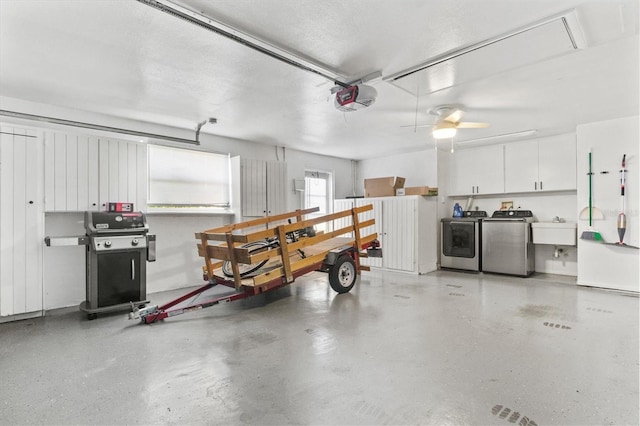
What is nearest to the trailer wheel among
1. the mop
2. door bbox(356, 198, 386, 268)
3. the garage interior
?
the garage interior

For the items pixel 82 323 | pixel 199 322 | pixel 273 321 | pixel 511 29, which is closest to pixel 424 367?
pixel 273 321

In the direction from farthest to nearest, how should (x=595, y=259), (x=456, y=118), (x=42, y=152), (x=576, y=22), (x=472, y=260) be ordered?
(x=472, y=260), (x=595, y=259), (x=456, y=118), (x=42, y=152), (x=576, y=22)

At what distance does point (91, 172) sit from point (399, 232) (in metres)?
5.27

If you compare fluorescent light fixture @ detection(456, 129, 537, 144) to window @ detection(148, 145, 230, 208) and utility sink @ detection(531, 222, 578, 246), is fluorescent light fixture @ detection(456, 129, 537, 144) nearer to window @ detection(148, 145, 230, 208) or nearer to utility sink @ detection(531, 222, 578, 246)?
utility sink @ detection(531, 222, 578, 246)

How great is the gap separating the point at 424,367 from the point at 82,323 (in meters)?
3.64

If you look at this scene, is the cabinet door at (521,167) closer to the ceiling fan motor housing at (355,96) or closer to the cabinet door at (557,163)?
the cabinet door at (557,163)

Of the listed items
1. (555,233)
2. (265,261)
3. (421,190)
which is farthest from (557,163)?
(265,261)

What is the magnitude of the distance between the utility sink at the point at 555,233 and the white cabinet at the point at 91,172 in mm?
6721

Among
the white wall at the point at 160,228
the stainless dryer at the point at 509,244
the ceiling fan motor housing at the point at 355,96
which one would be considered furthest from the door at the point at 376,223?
the ceiling fan motor housing at the point at 355,96

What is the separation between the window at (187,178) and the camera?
5.09m

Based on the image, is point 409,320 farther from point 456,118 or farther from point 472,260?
point 472,260

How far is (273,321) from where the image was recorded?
360cm

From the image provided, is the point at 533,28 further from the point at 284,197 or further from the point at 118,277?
the point at 118,277

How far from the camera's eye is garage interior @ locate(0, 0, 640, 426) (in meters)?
2.17
